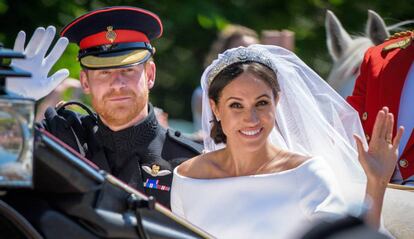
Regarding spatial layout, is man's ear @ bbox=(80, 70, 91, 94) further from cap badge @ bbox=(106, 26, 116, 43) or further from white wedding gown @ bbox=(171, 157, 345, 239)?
white wedding gown @ bbox=(171, 157, 345, 239)

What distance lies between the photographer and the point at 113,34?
4.11 metres

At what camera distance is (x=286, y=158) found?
3.38 m

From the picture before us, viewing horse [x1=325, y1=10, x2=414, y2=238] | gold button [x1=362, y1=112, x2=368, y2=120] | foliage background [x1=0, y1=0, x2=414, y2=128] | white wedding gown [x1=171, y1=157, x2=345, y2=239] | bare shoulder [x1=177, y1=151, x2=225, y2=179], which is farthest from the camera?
foliage background [x1=0, y1=0, x2=414, y2=128]

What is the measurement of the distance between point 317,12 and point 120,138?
7.01 m

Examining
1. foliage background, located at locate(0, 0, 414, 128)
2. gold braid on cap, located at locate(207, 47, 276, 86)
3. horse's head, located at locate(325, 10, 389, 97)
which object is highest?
gold braid on cap, located at locate(207, 47, 276, 86)

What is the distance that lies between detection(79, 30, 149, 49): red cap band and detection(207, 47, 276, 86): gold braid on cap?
625 mm

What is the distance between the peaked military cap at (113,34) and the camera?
4.05 metres

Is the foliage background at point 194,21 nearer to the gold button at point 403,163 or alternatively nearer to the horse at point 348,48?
the horse at point 348,48

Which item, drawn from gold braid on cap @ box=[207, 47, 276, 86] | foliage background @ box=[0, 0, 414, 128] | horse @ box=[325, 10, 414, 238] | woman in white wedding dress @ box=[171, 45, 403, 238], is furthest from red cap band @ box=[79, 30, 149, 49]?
foliage background @ box=[0, 0, 414, 128]

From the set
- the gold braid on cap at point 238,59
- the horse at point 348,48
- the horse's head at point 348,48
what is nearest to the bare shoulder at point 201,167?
the gold braid on cap at point 238,59

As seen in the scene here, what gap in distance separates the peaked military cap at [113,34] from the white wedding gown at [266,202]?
0.82 meters

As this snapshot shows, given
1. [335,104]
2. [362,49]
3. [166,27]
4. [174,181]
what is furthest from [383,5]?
[174,181]

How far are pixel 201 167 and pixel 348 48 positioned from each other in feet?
8.93

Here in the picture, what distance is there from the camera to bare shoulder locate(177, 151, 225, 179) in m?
3.46
